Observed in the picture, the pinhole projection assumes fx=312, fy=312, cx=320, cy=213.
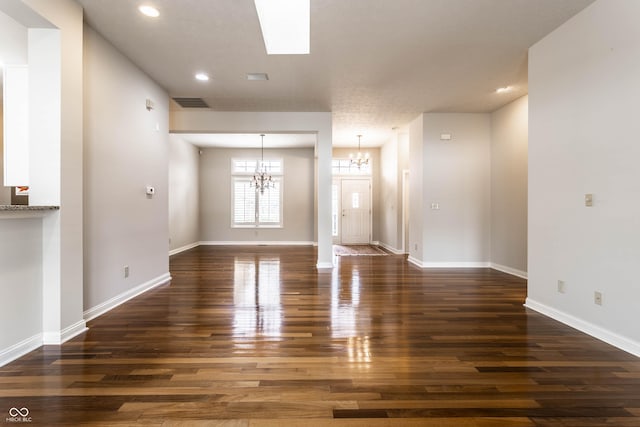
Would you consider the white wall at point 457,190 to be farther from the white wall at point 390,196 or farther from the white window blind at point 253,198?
the white window blind at point 253,198

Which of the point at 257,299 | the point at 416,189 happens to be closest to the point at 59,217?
the point at 257,299

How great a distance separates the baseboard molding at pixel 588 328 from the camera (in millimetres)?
2455

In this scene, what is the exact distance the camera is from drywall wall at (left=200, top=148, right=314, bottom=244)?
991 centimetres

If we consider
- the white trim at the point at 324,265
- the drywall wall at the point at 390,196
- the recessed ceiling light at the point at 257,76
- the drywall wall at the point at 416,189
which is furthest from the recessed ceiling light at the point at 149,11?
the drywall wall at the point at 390,196

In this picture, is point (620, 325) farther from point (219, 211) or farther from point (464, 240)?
point (219, 211)

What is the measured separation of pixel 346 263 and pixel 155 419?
5.02 meters

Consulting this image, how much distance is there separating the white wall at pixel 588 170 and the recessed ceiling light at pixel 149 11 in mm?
4016

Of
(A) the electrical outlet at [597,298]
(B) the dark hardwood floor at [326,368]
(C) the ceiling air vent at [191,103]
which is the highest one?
(C) the ceiling air vent at [191,103]

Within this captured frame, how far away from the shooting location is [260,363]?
2.27 meters

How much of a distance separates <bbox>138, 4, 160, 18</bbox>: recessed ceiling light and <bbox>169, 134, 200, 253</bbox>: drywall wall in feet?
17.0

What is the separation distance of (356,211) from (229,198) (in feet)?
13.4

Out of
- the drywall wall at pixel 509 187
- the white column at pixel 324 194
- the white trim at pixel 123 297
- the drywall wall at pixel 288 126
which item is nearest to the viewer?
the white trim at pixel 123 297

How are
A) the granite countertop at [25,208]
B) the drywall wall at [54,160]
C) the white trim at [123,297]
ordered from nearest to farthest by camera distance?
the granite countertop at [25,208] → the drywall wall at [54,160] → the white trim at [123,297]

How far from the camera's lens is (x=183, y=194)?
339 inches
